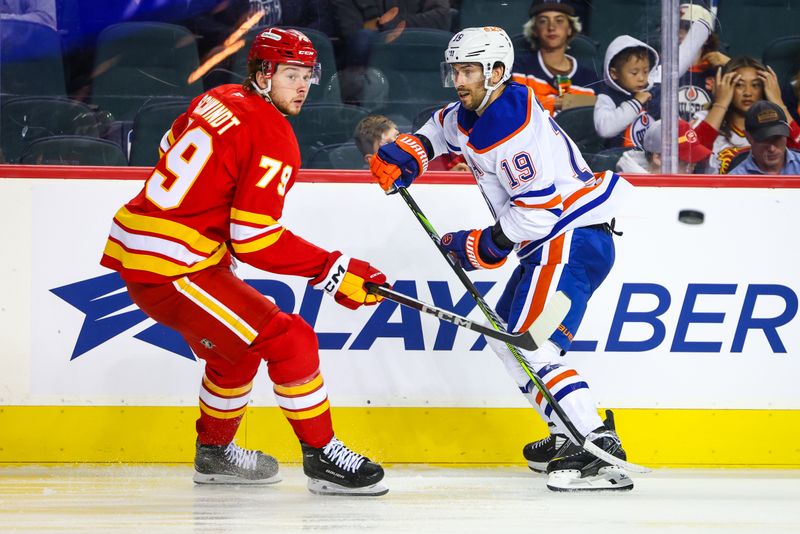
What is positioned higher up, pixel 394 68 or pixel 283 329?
pixel 394 68

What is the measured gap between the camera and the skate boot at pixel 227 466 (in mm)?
3240

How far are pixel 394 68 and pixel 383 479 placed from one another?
4.99 ft

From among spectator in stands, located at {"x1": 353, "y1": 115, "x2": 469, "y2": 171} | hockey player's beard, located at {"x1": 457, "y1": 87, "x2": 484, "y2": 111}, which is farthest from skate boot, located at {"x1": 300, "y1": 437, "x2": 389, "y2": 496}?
spectator in stands, located at {"x1": 353, "y1": 115, "x2": 469, "y2": 171}

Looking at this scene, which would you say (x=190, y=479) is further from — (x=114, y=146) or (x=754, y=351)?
(x=754, y=351)

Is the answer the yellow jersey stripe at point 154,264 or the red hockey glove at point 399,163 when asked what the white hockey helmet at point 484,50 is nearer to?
the red hockey glove at point 399,163

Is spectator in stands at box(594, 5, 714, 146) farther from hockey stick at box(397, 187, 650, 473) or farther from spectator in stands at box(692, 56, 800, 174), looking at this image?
hockey stick at box(397, 187, 650, 473)

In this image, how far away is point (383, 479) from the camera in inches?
127

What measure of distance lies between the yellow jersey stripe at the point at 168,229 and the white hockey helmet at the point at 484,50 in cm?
90

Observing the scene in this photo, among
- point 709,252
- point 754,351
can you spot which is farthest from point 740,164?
point 754,351

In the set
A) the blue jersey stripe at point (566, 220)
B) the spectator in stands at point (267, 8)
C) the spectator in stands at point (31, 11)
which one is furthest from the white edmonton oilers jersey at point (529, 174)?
the spectator in stands at point (31, 11)

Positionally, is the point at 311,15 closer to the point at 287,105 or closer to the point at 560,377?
the point at 287,105

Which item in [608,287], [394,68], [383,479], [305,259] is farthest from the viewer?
[394,68]

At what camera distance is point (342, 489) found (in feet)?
10.1

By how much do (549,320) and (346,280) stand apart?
613 millimetres
